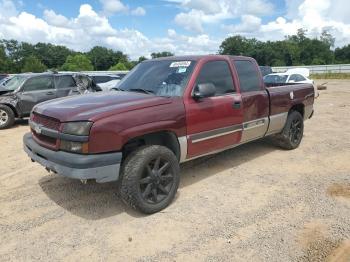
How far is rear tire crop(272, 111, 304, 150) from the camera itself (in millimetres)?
7160

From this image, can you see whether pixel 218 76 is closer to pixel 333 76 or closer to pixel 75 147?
pixel 75 147

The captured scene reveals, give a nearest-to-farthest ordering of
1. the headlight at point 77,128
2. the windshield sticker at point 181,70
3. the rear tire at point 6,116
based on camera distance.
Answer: the headlight at point 77,128 < the windshield sticker at point 181,70 < the rear tire at point 6,116

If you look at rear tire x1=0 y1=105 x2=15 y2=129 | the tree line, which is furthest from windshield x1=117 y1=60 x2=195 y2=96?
the tree line

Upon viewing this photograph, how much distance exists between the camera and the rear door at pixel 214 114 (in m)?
4.95

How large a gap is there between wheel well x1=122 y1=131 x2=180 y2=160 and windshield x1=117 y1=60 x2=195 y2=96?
581mm

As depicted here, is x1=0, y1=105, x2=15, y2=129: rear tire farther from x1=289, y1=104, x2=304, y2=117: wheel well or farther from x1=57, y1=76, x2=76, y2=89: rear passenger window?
x1=289, y1=104, x2=304, y2=117: wheel well

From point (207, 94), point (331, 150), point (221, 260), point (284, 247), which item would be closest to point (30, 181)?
point (207, 94)

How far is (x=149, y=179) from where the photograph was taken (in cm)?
441

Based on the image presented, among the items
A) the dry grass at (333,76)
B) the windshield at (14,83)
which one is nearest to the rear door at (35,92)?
the windshield at (14,83)

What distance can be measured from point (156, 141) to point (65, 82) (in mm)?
8460

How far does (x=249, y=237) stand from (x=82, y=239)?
1764 mm

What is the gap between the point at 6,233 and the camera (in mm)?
4055

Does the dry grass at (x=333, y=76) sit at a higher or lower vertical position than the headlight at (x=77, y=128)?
lower

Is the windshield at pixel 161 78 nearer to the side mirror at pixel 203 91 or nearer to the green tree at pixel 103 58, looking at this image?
the side mirror at pixel 203 91
